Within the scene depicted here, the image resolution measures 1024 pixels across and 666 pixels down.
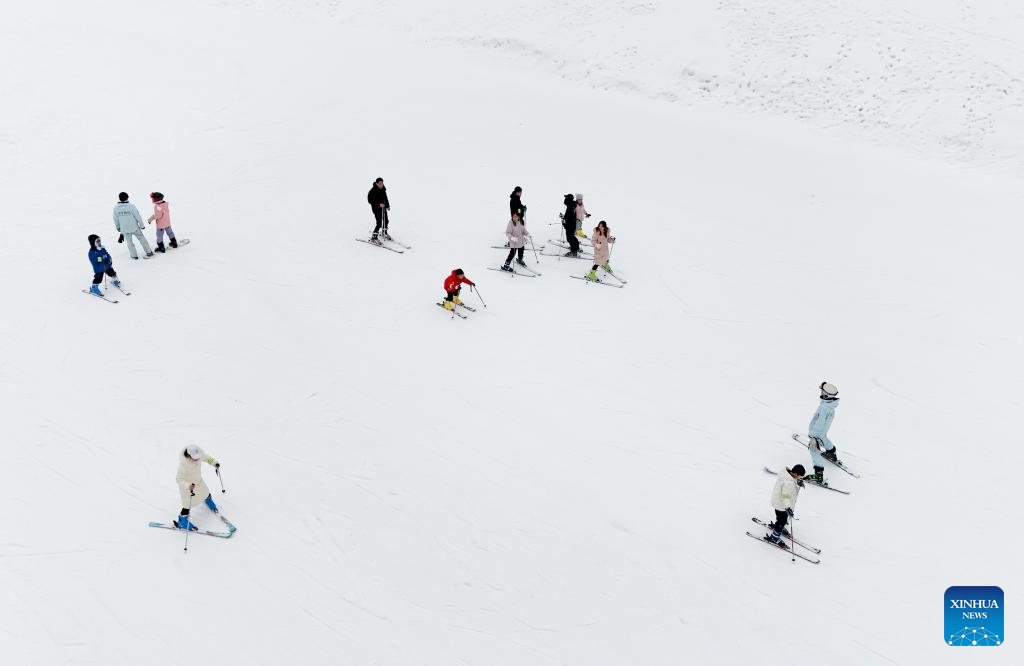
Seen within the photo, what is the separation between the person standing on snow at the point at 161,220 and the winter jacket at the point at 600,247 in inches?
436

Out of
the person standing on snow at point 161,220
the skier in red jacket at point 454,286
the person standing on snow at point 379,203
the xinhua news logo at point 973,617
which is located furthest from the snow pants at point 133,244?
the xinhua news logo at point 973,617

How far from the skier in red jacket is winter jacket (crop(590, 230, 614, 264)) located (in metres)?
3.72

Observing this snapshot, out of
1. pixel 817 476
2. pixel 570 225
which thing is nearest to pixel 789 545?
pixel 817 476

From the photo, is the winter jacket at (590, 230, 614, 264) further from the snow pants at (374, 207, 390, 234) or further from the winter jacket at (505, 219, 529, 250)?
the snow pants at (374, 207, 390, 234)

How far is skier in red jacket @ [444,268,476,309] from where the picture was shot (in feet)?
49.0

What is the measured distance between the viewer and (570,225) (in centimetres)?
1778

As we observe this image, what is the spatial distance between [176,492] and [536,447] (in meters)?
6.25

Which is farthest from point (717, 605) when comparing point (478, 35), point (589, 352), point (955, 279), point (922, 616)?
point (478, 35)

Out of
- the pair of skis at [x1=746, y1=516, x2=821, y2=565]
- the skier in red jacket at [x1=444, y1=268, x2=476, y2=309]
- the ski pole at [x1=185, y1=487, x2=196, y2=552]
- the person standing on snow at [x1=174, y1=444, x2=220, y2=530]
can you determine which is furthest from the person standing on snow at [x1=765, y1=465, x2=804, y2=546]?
the ski pole at [x1=185, y1=487, x2=196, y2=552]

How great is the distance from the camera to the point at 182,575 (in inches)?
375

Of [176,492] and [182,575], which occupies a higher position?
[176,492]

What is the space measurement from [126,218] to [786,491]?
16115mm

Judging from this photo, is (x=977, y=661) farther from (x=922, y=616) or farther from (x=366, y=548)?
(x=366, y=548)

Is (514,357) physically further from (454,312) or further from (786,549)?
(786,549)
